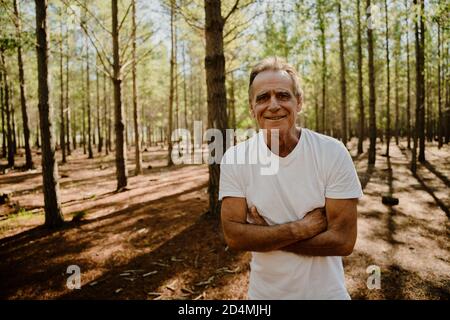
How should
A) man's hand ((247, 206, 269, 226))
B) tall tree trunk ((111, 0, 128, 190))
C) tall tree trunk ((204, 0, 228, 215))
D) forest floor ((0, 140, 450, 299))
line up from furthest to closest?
tall tree trunk ((111, 0, 128, 190)) → tall tree trunk ((204, 0, 228, 215)) → forest floor ((0, 140, 450, 299)) → man's hand ((247, 206, 269, 226))

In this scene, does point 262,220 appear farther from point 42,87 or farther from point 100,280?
point 42,87

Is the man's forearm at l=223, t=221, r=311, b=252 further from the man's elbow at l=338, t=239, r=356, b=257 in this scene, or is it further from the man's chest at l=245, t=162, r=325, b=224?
the man's elbow at l=338, t=239, r=356, b=257

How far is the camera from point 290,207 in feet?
6.41

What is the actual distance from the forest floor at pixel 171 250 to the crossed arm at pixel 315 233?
9.24ft

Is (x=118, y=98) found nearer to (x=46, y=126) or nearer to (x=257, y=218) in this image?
(x=46, y=126)

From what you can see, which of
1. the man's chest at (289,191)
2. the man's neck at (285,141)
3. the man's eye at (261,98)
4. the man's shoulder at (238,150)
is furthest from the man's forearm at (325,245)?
the man's eye at (261,98)

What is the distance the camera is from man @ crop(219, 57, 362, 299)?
187 centimetres

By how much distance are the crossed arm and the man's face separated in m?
0.60

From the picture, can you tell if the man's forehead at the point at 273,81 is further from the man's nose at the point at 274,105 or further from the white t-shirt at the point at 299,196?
the white t-shirt at the point at 299,196

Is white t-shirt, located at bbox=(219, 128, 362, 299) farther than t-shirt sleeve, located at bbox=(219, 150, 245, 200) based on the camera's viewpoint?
No

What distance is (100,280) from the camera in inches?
193

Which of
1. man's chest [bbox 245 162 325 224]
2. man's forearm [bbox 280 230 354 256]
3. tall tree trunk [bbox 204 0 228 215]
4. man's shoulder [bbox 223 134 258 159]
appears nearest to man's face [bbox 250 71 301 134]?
man's shoulder [bbox 223 134 258 159]

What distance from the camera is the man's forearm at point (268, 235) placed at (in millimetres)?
1857

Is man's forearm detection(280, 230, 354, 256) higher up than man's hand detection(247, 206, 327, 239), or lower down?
lower down
